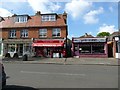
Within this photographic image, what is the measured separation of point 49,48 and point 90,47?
276 inches

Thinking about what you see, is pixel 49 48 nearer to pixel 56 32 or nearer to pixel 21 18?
pixel 56 32

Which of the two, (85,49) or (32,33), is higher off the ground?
(32,33)

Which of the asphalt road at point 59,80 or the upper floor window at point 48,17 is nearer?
the asphalt road at point 59,80

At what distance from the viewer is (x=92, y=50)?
3978cm

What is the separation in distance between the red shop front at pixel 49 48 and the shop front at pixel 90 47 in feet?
8.06

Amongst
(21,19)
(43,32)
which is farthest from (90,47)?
(21,19)

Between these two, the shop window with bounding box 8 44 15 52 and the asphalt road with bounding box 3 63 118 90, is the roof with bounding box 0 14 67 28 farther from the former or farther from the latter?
the asphalt road with bounding box 3 63 118 90

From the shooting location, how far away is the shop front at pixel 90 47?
129 feet

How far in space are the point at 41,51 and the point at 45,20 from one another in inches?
227

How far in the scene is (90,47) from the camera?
39812 millimetres

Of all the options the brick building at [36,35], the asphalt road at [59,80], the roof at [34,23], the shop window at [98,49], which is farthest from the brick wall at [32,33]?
the asphalt road at [59,80]

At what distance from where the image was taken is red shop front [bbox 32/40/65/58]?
39.2m

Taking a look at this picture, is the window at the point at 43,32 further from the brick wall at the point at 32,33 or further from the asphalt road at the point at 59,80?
the asphalt road at the point at 59,80

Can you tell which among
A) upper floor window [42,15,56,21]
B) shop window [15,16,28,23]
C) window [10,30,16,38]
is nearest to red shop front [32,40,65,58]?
upper floor window [42,15,56,21]
